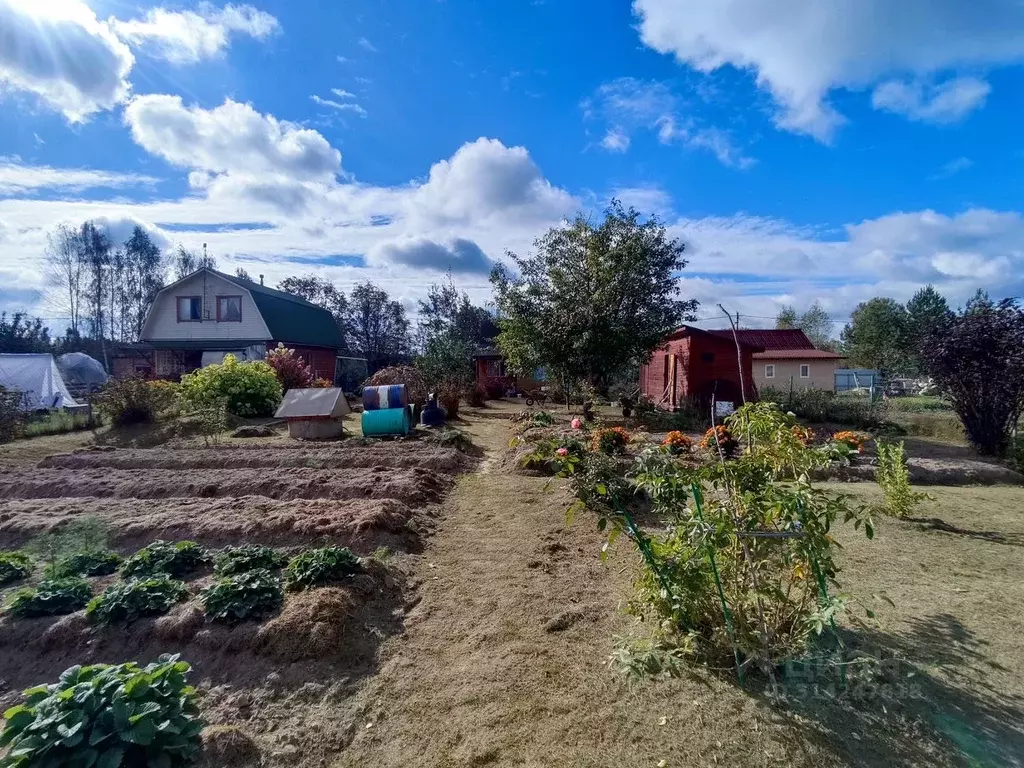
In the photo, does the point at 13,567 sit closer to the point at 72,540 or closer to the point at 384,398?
the point at 72,540

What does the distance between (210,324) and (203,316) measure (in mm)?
564

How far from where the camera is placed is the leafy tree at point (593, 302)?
13.8 metres

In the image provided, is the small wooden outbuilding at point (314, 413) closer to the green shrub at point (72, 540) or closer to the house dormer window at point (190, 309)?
the green shrub at point (72, 540)

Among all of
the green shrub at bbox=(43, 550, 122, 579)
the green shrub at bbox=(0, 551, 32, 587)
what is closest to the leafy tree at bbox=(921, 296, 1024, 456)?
the green shrub at bbox=(43, 550, 122, 579)

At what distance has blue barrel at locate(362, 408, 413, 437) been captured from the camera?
37.1 feet

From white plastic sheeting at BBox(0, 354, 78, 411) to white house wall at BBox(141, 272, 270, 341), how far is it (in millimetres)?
7737

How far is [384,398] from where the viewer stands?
1176 cm

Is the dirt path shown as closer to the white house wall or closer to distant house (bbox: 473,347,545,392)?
distant house (bbox: 473,347,545,392)

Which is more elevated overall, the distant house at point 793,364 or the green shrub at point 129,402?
the distant house at point 793,364

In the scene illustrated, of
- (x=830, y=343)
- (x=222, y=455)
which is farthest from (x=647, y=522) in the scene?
(x=830, y=343)

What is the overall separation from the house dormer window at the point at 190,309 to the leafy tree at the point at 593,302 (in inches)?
673

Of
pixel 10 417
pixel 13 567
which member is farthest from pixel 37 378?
pixel 13 567

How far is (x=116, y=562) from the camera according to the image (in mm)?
4359

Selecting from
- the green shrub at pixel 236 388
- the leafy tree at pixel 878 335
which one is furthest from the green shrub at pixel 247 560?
the leafy tree at pixel 878 335
